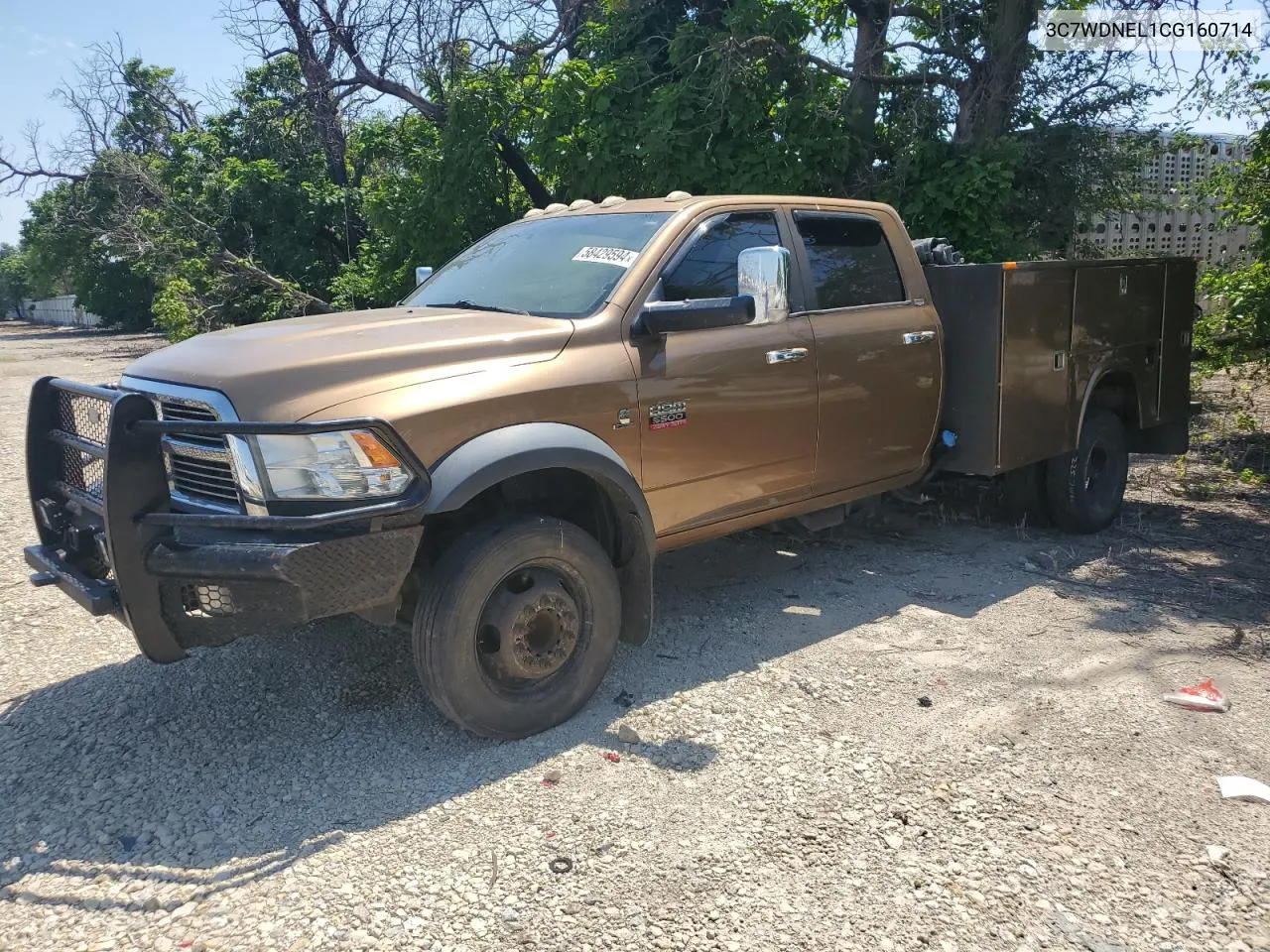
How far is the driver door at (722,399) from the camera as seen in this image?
13.9ft

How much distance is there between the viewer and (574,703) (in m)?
3.98

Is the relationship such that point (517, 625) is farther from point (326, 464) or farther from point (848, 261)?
point (848, 261)

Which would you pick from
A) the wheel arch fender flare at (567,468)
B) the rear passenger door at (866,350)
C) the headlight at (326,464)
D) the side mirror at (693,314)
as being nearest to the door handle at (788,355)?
the rear passenger door at (866,350)

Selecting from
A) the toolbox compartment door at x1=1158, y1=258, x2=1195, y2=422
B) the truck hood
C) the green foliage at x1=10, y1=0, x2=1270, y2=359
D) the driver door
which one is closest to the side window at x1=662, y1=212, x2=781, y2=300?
the driver door

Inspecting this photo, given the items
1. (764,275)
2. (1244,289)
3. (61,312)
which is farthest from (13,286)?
(764,275)

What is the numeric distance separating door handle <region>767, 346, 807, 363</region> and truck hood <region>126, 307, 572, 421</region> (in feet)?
3.47

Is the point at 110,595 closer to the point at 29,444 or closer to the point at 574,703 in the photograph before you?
the point at 29,444

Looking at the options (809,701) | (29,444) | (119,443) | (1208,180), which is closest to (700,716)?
(809,701)

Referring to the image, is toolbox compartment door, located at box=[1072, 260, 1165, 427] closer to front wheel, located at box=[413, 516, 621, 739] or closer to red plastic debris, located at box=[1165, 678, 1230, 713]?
red plastic debris, located at box=[1165, 678, 1230, 713]

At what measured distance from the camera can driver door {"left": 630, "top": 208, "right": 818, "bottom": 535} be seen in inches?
167

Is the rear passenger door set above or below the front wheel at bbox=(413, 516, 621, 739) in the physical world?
above

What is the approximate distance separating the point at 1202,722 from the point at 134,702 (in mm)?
4320

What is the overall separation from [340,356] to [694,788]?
1.94 m

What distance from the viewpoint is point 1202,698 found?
4.17 metres
